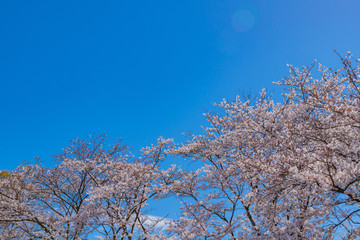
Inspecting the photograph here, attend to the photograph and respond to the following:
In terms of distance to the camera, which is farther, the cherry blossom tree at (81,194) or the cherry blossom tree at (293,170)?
the cherry blossom tree at (81,194)

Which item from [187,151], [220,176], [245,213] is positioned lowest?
[245,213]

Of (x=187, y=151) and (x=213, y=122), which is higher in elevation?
(x=213, y=122)

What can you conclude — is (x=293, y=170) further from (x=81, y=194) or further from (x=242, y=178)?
(x=81, y=194)

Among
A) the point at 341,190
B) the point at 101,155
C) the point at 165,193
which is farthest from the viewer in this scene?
the point at 101,155

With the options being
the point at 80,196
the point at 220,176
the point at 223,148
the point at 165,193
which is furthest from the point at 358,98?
the point at 80,196

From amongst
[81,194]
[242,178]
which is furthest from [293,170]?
[81,194]

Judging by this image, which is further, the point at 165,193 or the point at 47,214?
the point at 47,214

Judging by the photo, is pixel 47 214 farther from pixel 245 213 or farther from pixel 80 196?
pixel 245 213

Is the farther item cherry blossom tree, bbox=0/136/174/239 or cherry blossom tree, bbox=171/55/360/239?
cherry blossom tree, bbox=0/136/174/239

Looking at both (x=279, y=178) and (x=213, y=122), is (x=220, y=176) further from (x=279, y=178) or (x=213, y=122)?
(x=279, y=178)

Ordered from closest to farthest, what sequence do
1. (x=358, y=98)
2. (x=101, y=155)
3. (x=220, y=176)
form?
(x=358, y=98)
(x=220, y=176)
(x=101, y=155)

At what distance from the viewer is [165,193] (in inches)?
464

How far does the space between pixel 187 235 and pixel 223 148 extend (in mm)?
4354

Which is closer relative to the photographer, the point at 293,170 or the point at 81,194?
the point at 293,170
